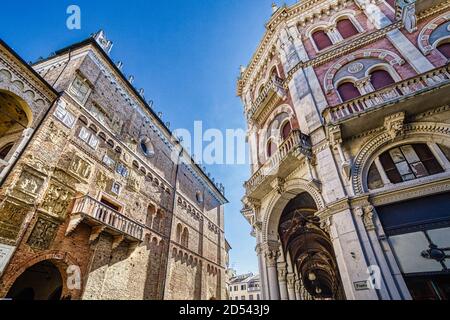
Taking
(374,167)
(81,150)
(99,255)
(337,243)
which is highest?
(81,150)

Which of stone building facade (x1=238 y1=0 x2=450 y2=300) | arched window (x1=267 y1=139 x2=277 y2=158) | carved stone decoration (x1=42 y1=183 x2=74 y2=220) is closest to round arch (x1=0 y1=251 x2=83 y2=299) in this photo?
carved stone decoration (x1=42 y1=183 x2=74 y2=220)

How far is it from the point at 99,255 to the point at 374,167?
1297 centimetres

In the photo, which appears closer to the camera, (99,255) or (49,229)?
(49,229)

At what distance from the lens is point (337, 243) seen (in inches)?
257

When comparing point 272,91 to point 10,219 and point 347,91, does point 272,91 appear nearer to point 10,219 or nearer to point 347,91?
point 347,91

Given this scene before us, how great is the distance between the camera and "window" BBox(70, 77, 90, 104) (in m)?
11.8

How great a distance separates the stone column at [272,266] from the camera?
28.6 feet

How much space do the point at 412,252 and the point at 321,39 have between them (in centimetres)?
1170

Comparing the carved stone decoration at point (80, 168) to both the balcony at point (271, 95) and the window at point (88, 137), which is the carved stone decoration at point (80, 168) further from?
the balcony at point (271, 95)

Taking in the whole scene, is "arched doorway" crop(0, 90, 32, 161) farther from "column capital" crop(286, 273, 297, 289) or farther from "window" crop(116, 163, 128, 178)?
"column capital" crop(286, 273, 297, 289)

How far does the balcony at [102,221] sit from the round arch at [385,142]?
36.8 ft
